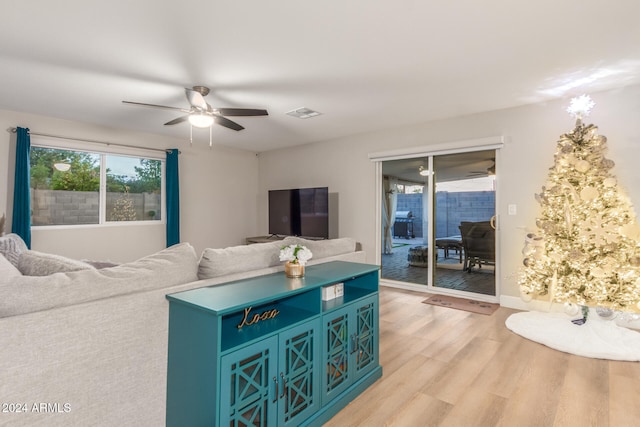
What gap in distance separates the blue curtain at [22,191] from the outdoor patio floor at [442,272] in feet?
15.8

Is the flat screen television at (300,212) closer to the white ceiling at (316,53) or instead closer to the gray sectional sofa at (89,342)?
the white ceiling at (316,53)

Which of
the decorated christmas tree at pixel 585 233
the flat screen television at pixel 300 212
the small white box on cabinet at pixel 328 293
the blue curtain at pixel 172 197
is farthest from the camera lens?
the flat screen television at pixel 300 212

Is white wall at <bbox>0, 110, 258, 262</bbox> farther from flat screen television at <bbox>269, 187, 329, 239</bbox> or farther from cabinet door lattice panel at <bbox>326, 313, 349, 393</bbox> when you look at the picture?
cabinet door lattice panel at <bbox>326, 313, 349, 393</bbox>

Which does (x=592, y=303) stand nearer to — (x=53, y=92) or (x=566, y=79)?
(x=566, y=79)

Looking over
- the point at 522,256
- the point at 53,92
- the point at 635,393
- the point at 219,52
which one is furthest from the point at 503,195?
the point at 53,92

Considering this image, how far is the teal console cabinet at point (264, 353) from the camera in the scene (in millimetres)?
1418

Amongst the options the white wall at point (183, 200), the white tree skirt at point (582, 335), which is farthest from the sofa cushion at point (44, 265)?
the white tree skirt at point (582, 335)

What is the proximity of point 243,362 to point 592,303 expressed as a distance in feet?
11.9

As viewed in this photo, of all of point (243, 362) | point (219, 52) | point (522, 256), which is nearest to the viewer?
point (243, 362)

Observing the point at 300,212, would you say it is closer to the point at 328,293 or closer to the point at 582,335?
the point at 328,293

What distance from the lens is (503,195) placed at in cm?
405

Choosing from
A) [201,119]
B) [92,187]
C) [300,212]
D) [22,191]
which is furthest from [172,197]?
[201,119]

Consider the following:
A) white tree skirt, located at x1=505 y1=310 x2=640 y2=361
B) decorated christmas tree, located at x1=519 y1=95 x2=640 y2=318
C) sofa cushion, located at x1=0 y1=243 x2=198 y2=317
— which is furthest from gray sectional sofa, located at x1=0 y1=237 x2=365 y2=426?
decorated christmas tree, located at x1=519 y1=95 x2=640 y2=318

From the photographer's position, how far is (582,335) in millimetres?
2986
